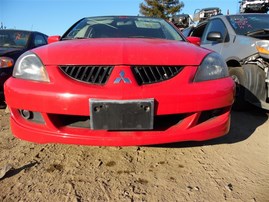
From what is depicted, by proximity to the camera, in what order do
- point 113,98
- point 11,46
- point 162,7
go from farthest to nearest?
point 162,7 → point 11,46 → point 113,98

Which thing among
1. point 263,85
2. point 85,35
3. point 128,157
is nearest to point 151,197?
point 128,157

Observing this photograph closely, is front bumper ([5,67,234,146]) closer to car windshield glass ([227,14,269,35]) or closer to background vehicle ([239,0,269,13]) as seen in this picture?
car windshield glass ([227,14,269,35])

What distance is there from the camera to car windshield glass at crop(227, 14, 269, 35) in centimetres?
418

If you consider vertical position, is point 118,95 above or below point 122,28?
below

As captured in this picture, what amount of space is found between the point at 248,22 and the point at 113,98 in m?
3.43

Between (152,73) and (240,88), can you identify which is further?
(240,88)

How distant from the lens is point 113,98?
1847mm

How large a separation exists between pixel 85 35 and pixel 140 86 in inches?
55.7

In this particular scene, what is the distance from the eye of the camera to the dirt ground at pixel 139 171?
186 cm

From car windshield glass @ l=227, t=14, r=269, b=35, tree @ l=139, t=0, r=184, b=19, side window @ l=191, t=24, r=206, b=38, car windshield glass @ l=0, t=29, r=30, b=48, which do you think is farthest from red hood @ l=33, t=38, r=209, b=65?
tree @ l=139, t=0, r=184, b=19

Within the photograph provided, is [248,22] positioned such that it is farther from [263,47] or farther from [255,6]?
[255,6]

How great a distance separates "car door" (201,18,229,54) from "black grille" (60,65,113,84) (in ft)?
8.72

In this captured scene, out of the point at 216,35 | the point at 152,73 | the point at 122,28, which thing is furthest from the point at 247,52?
the point at 152,73

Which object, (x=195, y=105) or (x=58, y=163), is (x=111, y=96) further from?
(x=58, y=163)
